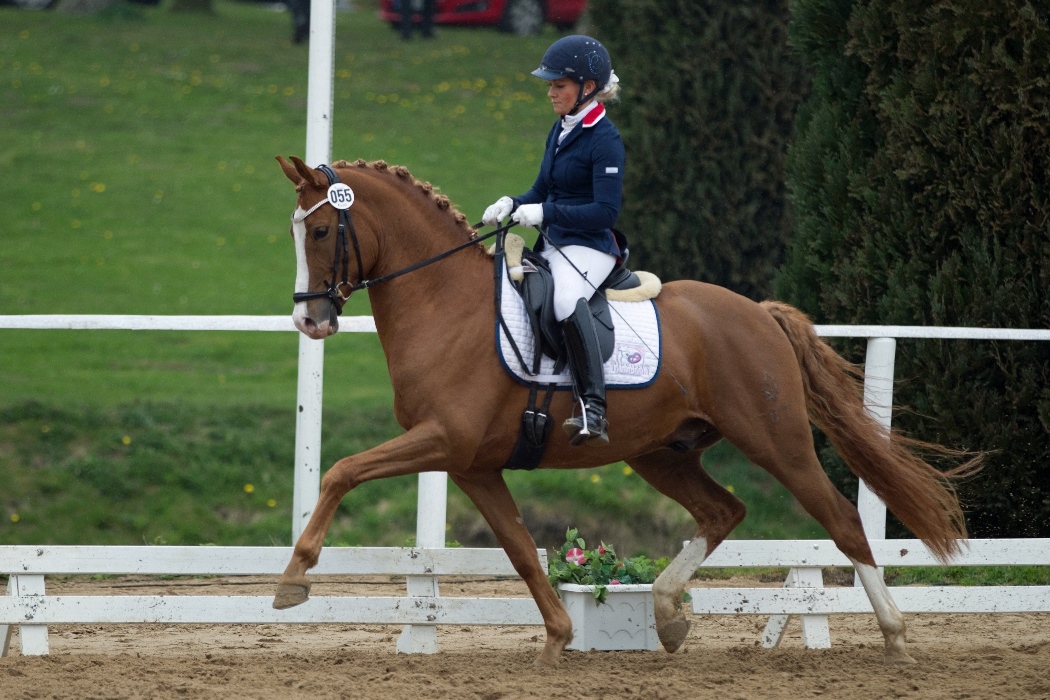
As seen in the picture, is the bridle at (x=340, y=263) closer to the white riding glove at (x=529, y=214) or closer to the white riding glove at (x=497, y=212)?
the white riding glove at (x=497, y=212)

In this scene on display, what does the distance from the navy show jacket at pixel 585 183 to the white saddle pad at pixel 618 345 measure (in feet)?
0.99

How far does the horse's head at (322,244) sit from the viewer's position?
4.90m

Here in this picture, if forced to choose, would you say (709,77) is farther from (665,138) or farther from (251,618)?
(251,618)

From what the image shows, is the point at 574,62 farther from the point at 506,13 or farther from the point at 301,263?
the point at 506,13

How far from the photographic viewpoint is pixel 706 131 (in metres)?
9.66

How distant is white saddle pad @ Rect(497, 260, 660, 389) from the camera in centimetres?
508

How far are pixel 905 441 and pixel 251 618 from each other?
3086 millimetres

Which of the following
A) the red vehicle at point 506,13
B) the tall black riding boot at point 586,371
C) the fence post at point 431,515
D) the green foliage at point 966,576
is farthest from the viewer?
the red vehicle at point 506,13

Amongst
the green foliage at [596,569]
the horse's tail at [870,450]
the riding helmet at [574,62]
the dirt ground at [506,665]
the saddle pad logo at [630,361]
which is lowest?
the dirt ground at [506,665]

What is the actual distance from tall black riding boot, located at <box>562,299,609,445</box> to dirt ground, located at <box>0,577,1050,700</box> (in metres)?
0.99

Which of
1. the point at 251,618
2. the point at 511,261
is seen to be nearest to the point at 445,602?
the point at 251,618

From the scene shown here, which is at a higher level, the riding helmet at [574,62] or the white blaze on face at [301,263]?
the riding helmet at [574,62]

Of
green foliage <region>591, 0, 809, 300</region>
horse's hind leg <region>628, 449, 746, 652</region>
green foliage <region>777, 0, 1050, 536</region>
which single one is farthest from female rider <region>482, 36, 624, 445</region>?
green foliage <region>591, 0, 809, 300</region>

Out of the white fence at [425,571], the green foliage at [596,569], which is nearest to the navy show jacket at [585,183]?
the white fence at [425,571]
